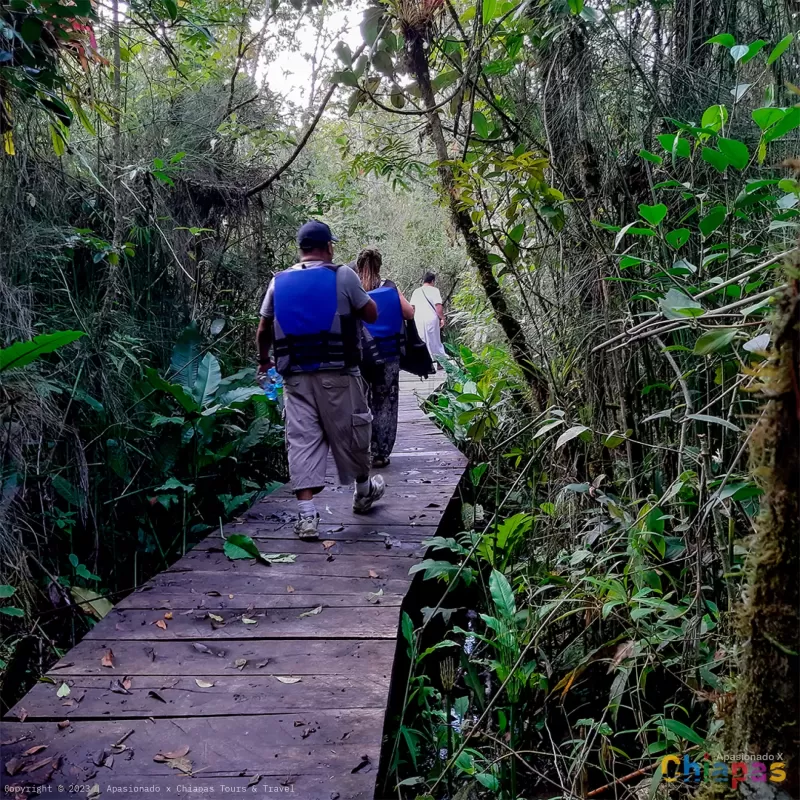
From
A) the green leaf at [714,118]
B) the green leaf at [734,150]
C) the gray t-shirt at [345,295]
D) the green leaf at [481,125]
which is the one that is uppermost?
the green leaf at [481,125]

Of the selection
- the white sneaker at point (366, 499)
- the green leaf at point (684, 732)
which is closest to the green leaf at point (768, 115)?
the green leaf at point (684, 732)

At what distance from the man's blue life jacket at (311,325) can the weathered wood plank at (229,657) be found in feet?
6.09

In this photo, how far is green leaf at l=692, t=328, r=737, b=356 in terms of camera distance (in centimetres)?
150

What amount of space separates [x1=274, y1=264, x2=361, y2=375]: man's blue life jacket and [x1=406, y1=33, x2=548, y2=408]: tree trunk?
3.16ft

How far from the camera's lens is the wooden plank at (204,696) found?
2.39 meters

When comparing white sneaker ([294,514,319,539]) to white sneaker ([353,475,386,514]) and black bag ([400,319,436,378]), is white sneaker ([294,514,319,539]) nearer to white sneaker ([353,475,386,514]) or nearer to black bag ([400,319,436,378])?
white sneaker ([353,475,386,514])

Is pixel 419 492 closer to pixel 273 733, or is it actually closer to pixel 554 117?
pixel 554 117

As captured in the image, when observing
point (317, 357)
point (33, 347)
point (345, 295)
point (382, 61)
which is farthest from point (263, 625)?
point (382, 61)

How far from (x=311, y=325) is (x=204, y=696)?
7.65 feet

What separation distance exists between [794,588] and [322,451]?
3613 millimetres

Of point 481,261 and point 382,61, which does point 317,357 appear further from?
point 382,61

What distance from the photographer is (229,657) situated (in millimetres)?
2822

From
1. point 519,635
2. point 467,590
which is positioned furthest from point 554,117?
point 467,590

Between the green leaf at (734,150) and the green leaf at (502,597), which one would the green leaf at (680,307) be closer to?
the green leaf at (734,150)
